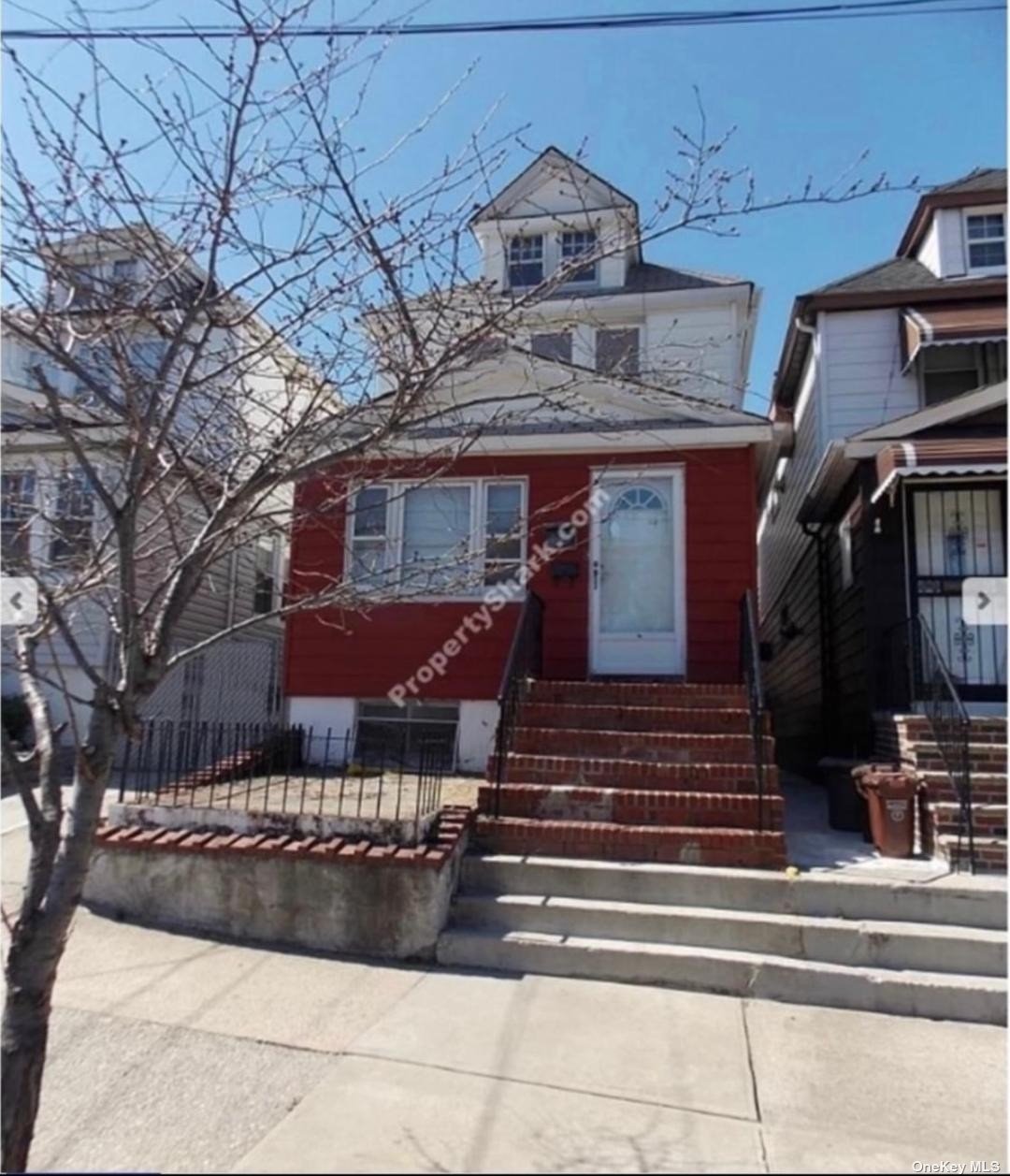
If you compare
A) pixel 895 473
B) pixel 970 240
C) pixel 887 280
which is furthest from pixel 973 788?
pixel 970 240

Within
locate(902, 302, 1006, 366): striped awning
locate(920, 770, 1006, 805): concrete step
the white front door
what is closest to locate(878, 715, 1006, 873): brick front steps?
locate(920, 770, 1006, 805): concrete step

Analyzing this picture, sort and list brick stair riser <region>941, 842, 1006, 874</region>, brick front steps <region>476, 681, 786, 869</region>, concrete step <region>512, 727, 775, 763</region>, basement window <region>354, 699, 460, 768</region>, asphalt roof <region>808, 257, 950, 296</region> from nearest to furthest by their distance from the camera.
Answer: brick stair riser <region>941, 842, 1006, 874</region> < brick front steps <region>476, 681, 786, 869</region> < concrete step <region>512, 727, 775, 763</region> < basement window <region>354, 699, 460, 768</region> < asphalt roof <region>808, 257, 950, 296</region>

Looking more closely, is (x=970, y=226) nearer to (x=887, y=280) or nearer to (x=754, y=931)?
(x=887, y=280)

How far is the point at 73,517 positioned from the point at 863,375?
8844 millimetres

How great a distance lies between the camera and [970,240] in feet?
31.6

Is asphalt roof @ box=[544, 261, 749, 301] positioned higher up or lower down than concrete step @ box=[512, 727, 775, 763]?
higher up

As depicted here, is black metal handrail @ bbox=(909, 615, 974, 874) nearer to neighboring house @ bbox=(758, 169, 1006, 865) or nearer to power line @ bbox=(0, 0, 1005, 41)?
neighboring house @ bbox=(758, 169, 1006, 865)

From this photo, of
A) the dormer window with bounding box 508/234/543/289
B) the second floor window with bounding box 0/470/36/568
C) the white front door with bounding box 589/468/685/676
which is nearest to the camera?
the second floor window with bounding box 0/470/36/568

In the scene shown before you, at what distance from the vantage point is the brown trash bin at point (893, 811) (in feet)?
17.2

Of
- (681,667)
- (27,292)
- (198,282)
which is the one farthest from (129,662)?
(681,667)

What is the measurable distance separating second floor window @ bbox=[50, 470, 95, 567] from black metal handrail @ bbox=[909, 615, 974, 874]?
17.0 feet

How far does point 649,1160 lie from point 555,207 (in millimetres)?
10869

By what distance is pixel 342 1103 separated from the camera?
2.92m

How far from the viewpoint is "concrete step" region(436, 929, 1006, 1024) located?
3.88 m
